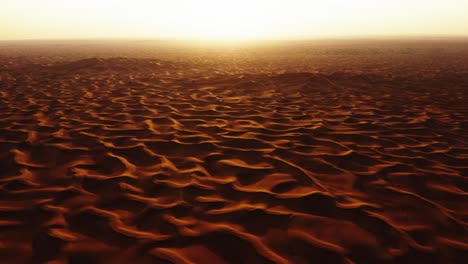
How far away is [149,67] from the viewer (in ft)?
46.1

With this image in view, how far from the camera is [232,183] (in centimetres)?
303

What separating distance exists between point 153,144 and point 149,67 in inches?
429

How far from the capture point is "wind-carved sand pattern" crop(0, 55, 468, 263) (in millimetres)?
2180

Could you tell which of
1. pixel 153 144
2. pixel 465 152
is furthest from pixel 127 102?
pixel 465 152

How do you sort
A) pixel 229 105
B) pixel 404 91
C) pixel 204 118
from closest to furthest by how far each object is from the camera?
pixel 204 118, pixel 229 105, pixel 404 91

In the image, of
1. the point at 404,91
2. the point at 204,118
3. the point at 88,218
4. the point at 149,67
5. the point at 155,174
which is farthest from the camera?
the point at 149,67

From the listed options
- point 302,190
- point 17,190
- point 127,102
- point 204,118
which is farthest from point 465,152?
point 127,102

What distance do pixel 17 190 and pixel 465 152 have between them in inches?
200

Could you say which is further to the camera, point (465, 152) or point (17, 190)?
point (465, 152)

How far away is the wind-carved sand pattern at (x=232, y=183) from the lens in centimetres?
218

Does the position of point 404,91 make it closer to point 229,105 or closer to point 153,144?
point 229,105

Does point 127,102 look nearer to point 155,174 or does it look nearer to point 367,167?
point 155,174

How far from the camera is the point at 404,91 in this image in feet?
27.1

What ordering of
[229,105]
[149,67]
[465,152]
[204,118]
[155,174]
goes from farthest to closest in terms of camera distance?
[149,67] < [229,105] < [204,118] < [465,152] < [155,174]
